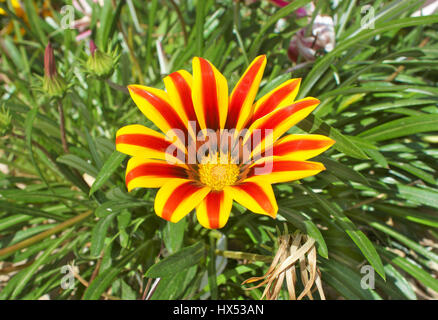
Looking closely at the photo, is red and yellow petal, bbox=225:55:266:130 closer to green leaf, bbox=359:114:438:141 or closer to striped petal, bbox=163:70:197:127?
striped petal, bbox=163:70:197:127

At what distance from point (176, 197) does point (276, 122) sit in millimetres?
260

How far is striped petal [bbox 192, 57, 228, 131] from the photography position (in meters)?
0.81

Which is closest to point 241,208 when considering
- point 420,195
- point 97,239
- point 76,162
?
point 97,239

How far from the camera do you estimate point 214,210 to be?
2.26 feet

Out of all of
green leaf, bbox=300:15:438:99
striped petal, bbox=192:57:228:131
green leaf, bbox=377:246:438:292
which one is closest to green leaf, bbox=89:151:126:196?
striped petal, bbox=192:57:228:131

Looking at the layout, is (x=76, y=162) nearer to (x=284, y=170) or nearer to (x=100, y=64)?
(x=100, y=64)

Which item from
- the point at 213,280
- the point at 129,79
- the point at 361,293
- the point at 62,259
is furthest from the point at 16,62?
the point at 361,293

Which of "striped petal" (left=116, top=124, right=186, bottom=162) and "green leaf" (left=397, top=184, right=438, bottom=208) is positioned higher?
"striped petal" (left=116, top=124, right=186, bottom=162)

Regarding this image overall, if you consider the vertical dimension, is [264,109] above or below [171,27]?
below

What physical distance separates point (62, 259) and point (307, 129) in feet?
3.22

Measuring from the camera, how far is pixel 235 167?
949 millimetres

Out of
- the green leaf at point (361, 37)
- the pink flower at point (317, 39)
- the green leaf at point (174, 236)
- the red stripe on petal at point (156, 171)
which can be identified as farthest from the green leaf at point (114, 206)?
the pink flower at point (317, 39)

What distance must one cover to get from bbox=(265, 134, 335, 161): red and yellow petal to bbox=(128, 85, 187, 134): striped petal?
235 mm
